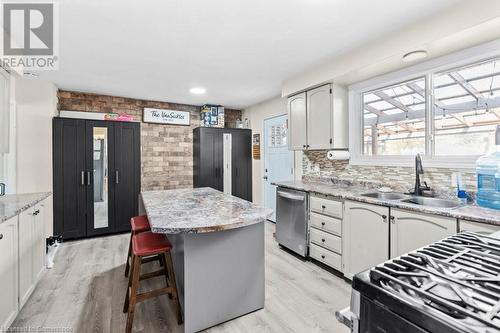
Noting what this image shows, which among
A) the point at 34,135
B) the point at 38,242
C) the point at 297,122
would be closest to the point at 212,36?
the point at 297,122

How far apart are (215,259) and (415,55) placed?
2493 mm

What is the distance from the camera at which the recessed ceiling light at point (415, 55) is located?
87.0 inches

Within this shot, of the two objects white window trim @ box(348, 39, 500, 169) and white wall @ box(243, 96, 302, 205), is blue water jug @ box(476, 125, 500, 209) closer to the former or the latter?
white window trim @ box(348, 39, 500, 169)

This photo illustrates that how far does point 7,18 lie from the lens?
1.99m

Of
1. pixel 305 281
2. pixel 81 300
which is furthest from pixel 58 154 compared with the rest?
pixel 305 281

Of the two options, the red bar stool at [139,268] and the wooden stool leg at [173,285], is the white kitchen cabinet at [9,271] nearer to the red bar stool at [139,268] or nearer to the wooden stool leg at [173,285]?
the red bar stool at [139,268]

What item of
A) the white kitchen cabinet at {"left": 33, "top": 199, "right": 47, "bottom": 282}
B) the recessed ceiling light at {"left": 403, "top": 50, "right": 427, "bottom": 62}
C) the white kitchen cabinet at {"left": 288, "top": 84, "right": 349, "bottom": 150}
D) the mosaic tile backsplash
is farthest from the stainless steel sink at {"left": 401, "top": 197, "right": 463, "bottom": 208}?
the white kitchen cabinet at {"left": 33, "top": 199, "right": 47, "bottom": 282}

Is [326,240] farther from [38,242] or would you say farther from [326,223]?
[38,242]

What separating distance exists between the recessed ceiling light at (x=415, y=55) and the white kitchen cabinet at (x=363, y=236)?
1.42m

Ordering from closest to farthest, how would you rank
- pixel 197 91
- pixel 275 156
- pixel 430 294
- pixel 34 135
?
pixel 430 294, pixel 34 135, pixel 197 91, pixel 275 156

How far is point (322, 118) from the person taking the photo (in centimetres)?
319

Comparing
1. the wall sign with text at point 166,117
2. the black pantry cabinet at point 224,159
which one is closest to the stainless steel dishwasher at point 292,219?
the black pantry cabinet at point 224,159

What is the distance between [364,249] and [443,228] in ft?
2.42

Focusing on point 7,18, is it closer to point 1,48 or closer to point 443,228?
point 1,48
